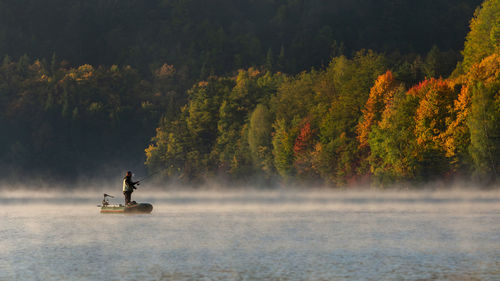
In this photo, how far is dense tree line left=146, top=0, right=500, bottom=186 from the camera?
113 meters

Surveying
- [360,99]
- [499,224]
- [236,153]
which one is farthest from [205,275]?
[236,153]

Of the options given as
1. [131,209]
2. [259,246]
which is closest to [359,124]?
[131,209]

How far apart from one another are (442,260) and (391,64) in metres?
126

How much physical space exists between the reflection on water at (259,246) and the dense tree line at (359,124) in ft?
140

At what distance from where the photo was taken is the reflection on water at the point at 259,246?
34.8 m

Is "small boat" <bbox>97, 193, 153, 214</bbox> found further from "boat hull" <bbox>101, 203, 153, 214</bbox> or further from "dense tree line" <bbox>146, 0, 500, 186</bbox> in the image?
"dense tree line" <bbox>146, 0, 500, 186</bbox>

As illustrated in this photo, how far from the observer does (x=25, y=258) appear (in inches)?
1596

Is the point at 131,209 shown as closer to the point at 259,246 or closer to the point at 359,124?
the point at 259,246

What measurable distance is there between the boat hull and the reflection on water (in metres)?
0.88

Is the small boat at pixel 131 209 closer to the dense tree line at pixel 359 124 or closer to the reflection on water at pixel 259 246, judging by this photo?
the reflection on water at pixel 259 246

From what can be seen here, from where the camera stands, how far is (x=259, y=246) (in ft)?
146

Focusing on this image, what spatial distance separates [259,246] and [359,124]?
93.2m

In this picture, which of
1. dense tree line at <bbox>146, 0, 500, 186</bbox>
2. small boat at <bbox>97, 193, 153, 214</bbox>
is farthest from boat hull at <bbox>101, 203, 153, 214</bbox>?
dense tree line at <bbox>146, 0, 500, 186</bbox>


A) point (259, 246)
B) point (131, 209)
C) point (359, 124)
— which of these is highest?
point (359, 124)
